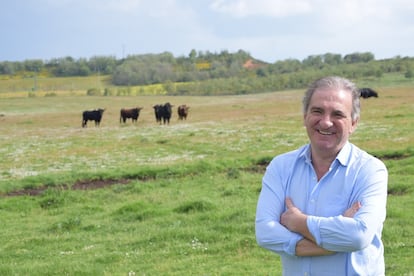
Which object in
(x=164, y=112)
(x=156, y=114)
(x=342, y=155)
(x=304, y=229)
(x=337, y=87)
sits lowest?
(x=156, y=114)

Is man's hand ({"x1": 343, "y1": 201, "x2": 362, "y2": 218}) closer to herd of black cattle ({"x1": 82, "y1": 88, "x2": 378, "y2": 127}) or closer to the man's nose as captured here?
the man's nose

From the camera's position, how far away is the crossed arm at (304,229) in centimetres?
425

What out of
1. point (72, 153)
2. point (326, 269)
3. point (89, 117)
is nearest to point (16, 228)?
point (326, 269)

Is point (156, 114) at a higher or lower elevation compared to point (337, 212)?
lower

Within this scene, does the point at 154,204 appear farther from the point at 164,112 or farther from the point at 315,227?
the point at 164,112

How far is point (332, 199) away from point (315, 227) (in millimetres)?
246

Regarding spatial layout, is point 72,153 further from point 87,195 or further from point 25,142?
point 87,195

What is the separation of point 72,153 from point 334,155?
89.6 feet

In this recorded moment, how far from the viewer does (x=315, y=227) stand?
4219 millimetres

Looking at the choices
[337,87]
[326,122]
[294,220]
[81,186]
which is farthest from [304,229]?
[81,186]

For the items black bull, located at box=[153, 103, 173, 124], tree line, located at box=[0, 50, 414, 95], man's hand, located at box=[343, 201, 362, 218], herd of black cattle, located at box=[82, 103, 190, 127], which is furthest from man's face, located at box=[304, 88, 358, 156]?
tree line, located at box=[0, 50, 414, 95]

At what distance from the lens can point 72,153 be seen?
30641mm

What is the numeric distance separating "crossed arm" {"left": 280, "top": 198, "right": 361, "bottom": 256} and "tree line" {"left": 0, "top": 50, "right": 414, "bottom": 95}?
94020 millimetres

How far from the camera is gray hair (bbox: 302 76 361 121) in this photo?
4352 millimetres
